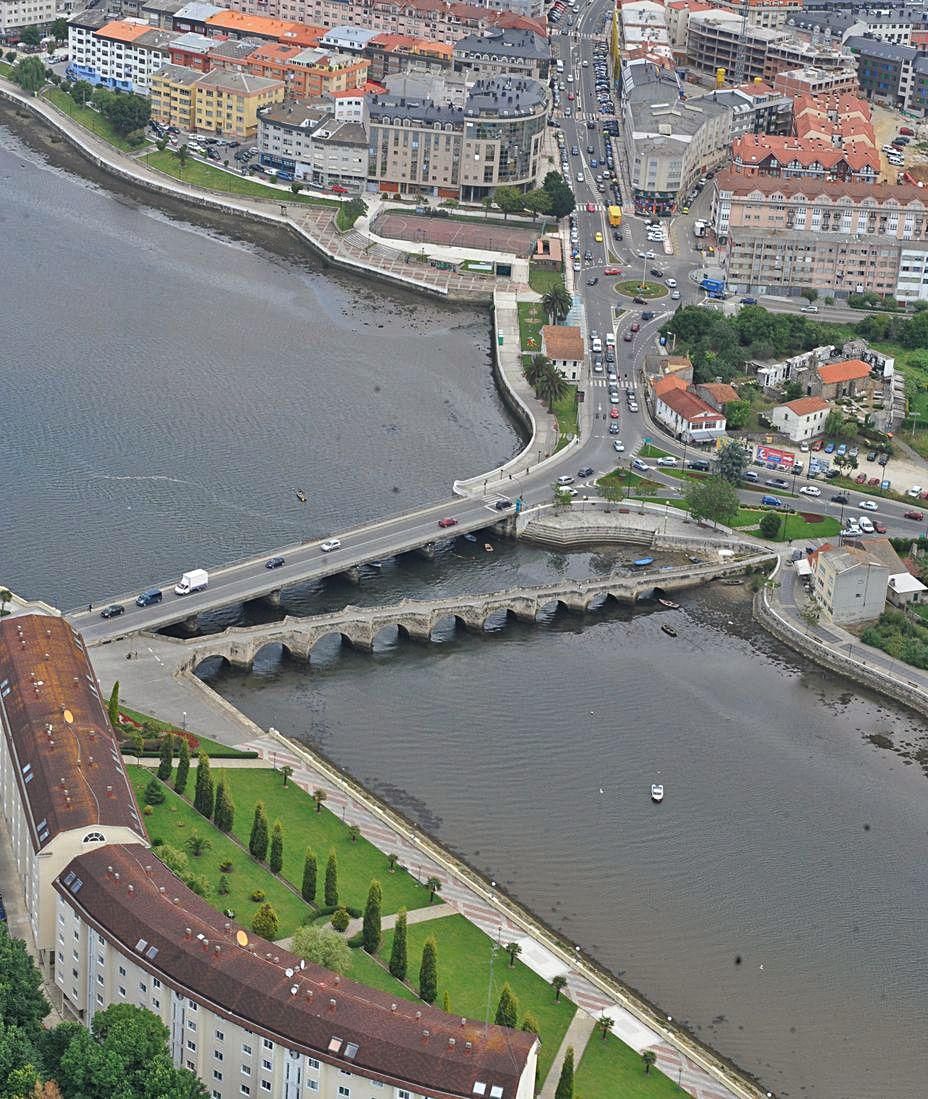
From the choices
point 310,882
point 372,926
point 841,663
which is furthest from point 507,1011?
point 841,663

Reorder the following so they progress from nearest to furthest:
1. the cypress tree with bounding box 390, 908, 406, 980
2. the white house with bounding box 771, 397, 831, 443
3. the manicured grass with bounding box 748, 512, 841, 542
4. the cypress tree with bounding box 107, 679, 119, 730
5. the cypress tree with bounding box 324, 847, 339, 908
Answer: the cypress tree with bounding box 390, 908, 406, 980 < the cypress tree with bounding box 324, 847, 339, 908 < the cypress tree with bounding box 107, 679, 119, 730 < the manicured grass with bounding box 748, 512, 841, 542 < the white house with bounding box 771, 397, 831, 443

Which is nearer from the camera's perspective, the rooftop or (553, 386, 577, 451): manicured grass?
the rooftop

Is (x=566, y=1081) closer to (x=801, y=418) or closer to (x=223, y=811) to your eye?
(x=223, y=811)

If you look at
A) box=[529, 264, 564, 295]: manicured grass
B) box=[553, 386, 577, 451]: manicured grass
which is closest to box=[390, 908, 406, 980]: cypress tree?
box=[553, 386, 577, 451]: manicured grass

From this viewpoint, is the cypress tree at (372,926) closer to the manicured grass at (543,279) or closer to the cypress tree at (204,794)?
the cypress tree at (204,794)

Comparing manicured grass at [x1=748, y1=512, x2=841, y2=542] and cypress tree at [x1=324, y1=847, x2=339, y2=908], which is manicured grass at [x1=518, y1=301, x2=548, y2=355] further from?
cypress tree at [x1=324, y1=847, x2=339, y2=908]
